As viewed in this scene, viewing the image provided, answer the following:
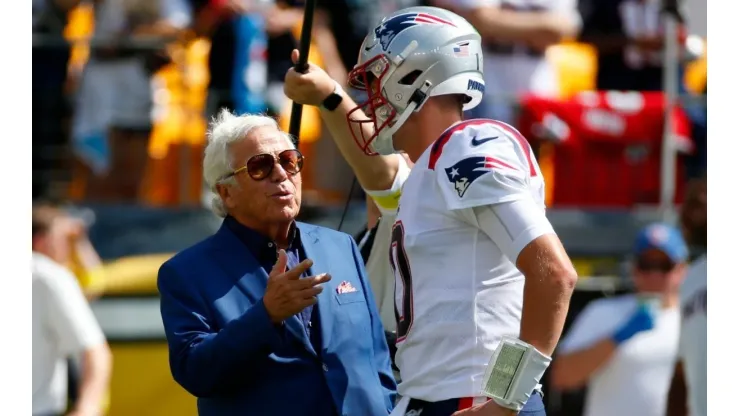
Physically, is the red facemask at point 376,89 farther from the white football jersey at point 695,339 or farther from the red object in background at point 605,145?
the red object in background at point 605,145

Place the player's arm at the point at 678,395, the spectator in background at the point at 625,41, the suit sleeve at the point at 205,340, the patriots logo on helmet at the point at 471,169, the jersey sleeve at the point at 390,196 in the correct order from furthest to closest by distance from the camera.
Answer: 1. the spectator in background at the point at 625,41
2. the player's arm at the point at 678,395
3. the jersey sleeve at the point at 390,196
4. the suit sleeve at the point at 205,340
5. the patriots logo on helmet at the point at 471,169

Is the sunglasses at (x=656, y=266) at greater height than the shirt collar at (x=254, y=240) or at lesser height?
lesser

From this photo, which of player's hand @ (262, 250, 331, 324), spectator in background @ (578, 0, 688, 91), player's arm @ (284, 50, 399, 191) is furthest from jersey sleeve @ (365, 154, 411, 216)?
spectator in background @ (578, 0, 688, 91)

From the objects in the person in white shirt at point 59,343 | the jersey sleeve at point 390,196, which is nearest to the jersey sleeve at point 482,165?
the jersey sleeve at point 390,196

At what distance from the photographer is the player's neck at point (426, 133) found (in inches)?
156

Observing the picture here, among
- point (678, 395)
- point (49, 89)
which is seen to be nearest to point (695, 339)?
point (678, 395)

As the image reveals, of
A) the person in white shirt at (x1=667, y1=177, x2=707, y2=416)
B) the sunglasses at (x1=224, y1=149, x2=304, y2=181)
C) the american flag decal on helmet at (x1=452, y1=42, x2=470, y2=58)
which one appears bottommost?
the person in white shirt at (x1=667, y1=177, x2=707, y2=416)

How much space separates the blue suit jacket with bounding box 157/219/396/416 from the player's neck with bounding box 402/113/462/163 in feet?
2.09

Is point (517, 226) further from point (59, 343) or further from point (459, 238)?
point (59, 343)

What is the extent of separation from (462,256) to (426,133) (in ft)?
1.39

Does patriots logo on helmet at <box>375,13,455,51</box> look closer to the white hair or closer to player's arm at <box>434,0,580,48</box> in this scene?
the white hair

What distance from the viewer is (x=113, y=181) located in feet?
31.1

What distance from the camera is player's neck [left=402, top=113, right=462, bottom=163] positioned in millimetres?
3953

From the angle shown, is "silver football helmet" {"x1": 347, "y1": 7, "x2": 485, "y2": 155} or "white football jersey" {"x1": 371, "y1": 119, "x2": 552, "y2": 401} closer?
"white football jersey" {"x1": 371, "y1": 119, "x2": 552, "y2": 401}
